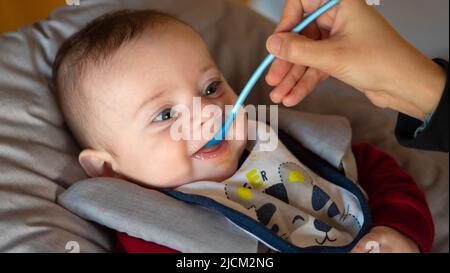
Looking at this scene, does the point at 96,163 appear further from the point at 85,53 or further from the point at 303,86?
the point at 303,86

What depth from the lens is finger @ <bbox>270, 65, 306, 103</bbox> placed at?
0.89m

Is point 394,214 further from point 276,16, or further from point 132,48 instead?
point 276,16

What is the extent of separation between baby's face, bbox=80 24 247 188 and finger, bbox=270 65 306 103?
0.09 m

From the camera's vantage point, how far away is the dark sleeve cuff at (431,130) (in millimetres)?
777

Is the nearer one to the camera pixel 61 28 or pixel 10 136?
pixel 10 136

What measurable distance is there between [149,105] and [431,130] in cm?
43

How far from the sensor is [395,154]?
3.81 feet

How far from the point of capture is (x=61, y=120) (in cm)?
96

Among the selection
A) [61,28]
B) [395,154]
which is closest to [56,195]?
[61,28]

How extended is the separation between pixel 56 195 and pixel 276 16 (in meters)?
1.03

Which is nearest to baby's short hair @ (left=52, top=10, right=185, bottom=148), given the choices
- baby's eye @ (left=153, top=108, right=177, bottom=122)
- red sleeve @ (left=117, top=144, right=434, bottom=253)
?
baby's eye @ (left=153, top=108, right=177, bottom=122)

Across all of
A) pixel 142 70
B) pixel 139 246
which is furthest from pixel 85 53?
pixel 139 246
